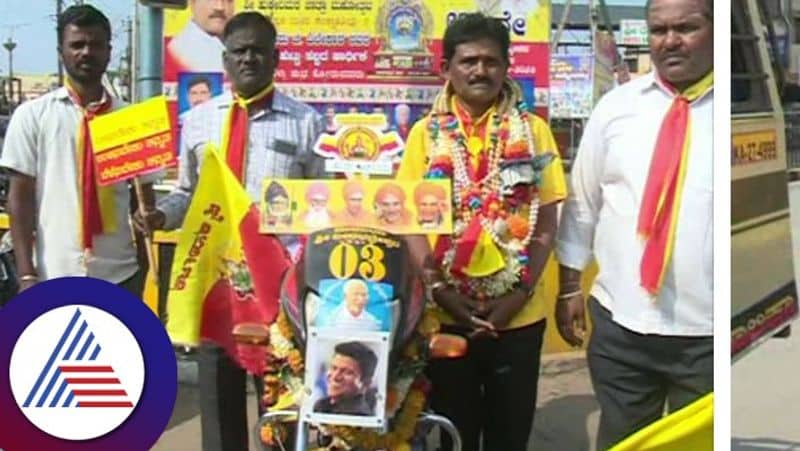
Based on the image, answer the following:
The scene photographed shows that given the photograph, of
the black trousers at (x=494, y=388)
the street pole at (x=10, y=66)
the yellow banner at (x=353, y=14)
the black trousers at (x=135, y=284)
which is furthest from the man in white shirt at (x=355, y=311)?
the street pole at (x=10, y=66)

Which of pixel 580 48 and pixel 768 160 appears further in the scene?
pixel 768 160

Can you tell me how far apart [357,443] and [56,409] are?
645 mm

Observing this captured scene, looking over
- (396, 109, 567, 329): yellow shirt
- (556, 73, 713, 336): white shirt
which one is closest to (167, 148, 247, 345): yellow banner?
(396, 109, 567, 329): yellow shirt

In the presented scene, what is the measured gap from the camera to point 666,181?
8.41ft

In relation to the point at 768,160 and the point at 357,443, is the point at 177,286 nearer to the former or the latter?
the point at 357,443

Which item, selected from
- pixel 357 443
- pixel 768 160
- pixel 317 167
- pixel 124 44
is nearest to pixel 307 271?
pixel 317 167

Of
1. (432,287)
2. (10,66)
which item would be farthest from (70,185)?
(432,287)

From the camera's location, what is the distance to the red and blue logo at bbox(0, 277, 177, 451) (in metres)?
2.61

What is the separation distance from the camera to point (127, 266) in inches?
104

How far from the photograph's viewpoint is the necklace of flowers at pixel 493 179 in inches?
102

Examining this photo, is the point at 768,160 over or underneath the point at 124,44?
underneath

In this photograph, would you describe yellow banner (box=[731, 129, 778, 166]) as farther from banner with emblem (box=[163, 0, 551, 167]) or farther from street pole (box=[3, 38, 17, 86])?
street pole (box=[3, 38, 17, 86])

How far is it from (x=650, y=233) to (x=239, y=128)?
35.4 inches

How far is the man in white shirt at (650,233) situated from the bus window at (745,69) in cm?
9
